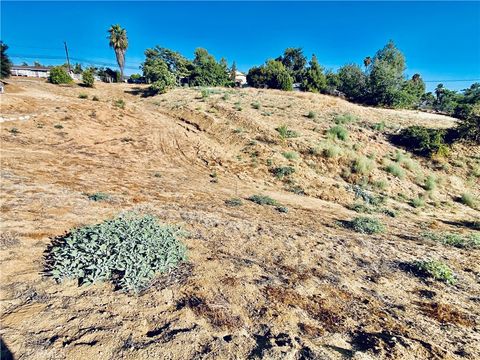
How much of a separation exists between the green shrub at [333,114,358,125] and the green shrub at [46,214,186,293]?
18.5m

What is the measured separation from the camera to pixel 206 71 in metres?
41.9

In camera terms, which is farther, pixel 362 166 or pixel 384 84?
pixel 384 84

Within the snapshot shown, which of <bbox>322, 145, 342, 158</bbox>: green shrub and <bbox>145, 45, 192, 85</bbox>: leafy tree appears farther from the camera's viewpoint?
<bbox>145, 45, 192, 85</bbox>: leafy tree

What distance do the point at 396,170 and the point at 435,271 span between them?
10.2 metres

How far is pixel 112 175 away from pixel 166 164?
335 centimetres

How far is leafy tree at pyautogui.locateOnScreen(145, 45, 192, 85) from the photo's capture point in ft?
135

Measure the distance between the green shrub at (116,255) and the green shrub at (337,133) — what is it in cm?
1455

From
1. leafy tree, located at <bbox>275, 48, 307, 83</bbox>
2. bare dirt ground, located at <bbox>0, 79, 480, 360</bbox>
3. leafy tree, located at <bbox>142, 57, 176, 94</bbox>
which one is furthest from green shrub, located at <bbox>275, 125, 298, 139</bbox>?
leafy tree, located at <bbox>275, 48, 307, 83</bbox>

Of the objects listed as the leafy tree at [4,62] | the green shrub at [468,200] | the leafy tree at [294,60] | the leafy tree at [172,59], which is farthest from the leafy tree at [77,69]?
the green shrub at [468,200]

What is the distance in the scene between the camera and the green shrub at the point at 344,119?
20.2 metres

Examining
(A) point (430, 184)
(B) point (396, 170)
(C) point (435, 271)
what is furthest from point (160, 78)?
(C) point (435, 271)

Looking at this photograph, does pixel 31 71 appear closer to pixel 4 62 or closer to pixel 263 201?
pixel 4 62

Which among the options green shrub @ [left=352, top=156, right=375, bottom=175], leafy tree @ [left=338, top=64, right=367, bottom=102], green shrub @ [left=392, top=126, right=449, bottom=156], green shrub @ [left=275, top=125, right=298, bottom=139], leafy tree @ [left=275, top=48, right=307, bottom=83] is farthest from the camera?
leafy tree @ [left=275, top=48, right=307, bottom=83]

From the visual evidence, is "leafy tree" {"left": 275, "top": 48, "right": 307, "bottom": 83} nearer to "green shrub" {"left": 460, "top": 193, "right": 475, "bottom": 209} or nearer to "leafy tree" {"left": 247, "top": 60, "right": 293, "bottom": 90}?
"leafy tree" {"left": 247, "top": 60, "right": 293, "bottom": 90}
